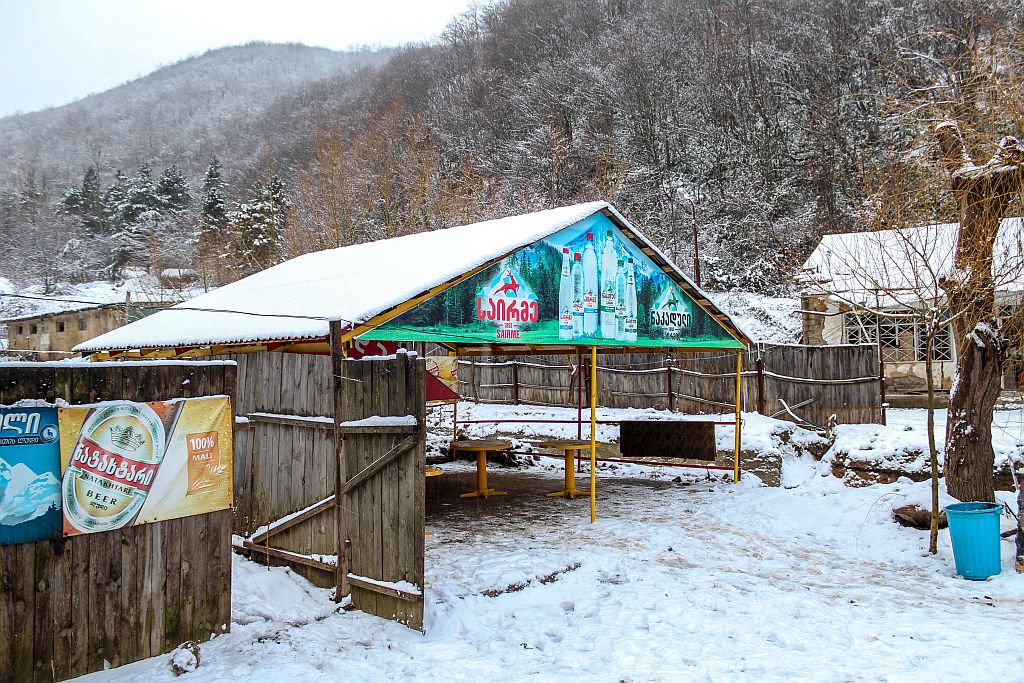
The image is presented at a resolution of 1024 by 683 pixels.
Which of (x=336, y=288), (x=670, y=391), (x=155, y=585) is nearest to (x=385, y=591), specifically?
(x=155, y=585)

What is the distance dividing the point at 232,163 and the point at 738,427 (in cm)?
6866

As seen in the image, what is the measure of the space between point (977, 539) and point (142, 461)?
Answer: 7.33 meters

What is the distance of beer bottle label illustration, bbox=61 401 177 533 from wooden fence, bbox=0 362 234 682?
97 mm

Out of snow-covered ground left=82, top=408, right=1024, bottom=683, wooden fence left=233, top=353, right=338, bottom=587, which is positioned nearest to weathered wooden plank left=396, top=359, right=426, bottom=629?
snow-covered ground left=82, top=408, right=1024, bottom=683

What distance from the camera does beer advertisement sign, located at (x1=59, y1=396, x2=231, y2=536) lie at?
15.3ft

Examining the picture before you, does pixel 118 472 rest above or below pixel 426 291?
below

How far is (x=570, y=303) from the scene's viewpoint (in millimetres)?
9289

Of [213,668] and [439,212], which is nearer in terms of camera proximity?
[213,668]

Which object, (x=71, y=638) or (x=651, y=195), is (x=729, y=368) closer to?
(x=71, y=638)

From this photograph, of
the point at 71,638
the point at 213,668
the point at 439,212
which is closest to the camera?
the point at 71,638

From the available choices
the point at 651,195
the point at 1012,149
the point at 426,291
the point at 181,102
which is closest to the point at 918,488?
the point at 1012,149

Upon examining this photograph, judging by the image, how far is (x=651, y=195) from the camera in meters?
40.0

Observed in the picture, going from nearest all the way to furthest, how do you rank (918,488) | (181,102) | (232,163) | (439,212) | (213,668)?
(213,668) < (918,488) < (439,212) < (232,163) < (181,102)

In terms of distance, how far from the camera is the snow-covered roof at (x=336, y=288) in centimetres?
727
